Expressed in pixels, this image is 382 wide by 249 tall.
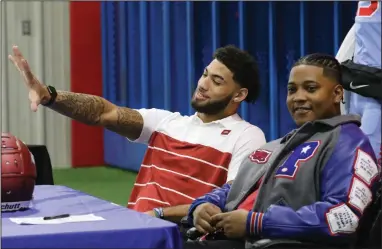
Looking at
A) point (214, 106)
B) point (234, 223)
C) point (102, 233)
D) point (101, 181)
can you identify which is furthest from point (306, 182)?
point (101, 181)

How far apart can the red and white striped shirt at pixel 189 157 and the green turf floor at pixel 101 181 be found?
2.66 meters

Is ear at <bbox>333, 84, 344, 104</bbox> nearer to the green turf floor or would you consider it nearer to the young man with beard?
the young man with beard

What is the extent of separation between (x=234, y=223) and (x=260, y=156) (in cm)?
36

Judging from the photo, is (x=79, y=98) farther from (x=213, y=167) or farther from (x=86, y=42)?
(x=86, y=42)

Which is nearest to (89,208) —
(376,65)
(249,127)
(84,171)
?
(249,127)

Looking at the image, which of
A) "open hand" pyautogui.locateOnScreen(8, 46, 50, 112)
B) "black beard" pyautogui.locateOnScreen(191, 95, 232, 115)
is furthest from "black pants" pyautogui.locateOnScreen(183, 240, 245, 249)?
"black beard" pyautogui.locateOnScreen(191, 95, 232, 115)

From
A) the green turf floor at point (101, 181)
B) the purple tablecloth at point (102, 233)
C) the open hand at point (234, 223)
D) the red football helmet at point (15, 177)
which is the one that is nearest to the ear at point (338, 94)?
the open hand at point (234, 223)

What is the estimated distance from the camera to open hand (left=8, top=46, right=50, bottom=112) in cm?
245

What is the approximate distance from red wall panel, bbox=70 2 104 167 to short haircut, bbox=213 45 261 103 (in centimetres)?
510

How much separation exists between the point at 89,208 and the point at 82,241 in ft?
1.19

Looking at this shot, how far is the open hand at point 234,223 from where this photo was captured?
201cm

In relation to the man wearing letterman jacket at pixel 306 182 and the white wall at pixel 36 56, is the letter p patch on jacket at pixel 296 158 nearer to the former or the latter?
the man wearing letterman jacket at pixel 306 182

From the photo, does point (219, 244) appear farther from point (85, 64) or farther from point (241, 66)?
point (85, 64)

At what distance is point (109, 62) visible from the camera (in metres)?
7.83
